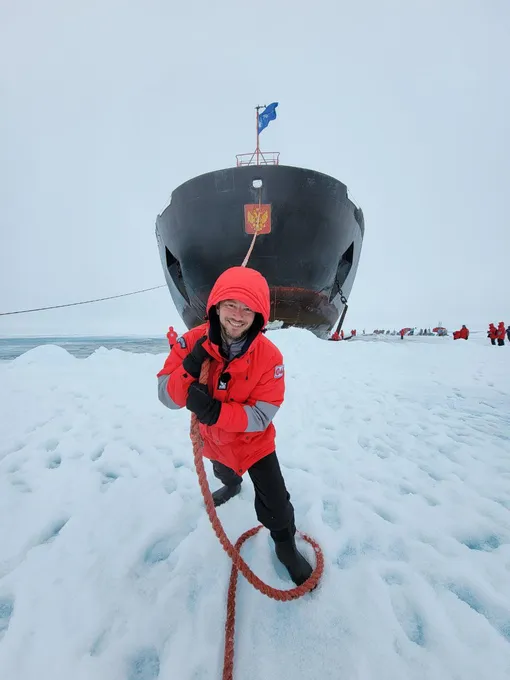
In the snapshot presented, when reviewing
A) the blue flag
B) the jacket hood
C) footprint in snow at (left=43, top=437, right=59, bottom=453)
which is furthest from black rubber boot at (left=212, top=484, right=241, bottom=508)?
the blue flag

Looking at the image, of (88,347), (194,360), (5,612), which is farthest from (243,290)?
(88,347)

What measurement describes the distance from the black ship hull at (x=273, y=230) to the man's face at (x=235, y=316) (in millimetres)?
6702

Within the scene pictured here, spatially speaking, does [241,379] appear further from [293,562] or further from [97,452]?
[97,452]

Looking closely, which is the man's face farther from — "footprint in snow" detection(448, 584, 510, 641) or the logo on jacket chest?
"footprint in snow" detection(448, 584, 510, 641)

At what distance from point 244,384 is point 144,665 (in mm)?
1200

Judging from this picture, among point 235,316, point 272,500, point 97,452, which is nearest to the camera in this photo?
point 235,316

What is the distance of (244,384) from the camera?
5.04ft

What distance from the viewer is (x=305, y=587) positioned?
4.66 feet

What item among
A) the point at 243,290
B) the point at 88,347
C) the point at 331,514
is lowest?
the point at 88,347

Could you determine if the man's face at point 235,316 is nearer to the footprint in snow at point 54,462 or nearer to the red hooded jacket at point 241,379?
the red hooded jacket at point 241,379

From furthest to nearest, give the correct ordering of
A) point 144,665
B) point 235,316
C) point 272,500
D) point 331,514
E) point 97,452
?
point 97,452
point 331,514
point 272,500
point 235,316
point 144,665

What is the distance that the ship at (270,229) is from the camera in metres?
7.50

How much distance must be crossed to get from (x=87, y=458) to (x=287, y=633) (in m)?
2.15

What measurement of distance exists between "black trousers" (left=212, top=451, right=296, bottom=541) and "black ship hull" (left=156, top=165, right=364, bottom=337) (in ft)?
22.8
